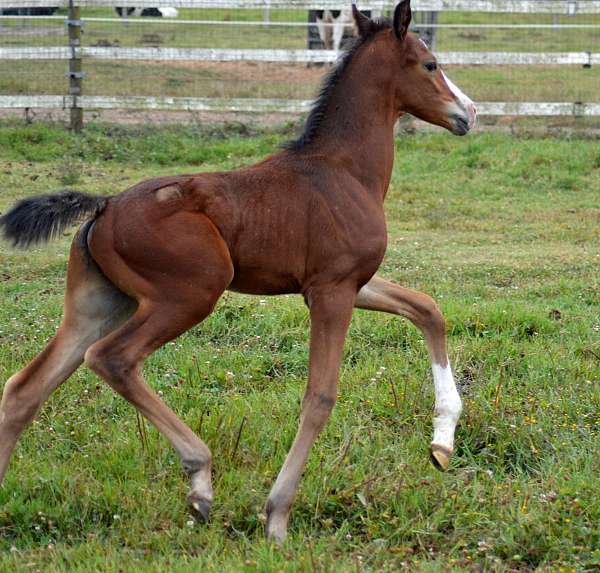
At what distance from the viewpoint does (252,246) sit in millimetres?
4246

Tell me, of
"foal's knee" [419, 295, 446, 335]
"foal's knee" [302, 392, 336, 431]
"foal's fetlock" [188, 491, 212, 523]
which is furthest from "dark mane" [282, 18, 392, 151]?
"foal's fetlock" [188, 491, 212, 523]

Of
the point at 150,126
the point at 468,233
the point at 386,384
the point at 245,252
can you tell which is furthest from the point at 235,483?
the point at 150,126

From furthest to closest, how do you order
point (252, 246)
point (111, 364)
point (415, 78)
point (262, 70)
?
point (262, 70) → point (415, 78) → point (252, 246) → point (111, 364)

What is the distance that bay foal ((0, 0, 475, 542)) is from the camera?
13.3 ft

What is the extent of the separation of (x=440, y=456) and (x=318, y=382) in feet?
2.23

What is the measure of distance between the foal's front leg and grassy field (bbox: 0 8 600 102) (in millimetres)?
10422

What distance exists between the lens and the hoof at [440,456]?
14.5 feet

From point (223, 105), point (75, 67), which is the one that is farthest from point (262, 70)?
point (75, 67)

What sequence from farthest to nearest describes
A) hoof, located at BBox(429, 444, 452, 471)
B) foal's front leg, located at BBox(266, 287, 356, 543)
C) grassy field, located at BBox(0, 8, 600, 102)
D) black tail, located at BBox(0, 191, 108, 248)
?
grassy field, located at BBox(0, 8, 600, 102) → hoof, located at BBox(429, 444, 452, 471) → black tail, located at BBox(0, 191, 108, 248) → foal's front leg, located at BBox(266, 287, 356, 543)

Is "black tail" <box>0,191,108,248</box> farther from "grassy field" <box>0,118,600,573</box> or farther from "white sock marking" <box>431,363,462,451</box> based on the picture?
"white sock marking" <box>431,363,462,451</box>

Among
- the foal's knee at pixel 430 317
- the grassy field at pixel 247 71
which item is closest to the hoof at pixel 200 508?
the foal's knee at pixel 430 317

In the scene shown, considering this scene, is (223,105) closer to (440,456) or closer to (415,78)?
(415,78)

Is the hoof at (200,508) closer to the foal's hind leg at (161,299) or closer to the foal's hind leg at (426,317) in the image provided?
the foal's hind leg at (161,299)

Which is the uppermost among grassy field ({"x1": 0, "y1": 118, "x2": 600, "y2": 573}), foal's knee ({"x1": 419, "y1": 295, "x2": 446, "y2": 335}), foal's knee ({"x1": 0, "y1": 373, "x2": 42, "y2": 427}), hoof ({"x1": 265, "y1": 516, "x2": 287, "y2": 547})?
foal's knee ({"x1": 419, "y1": 295, "x2": 446, "y2": 335})
